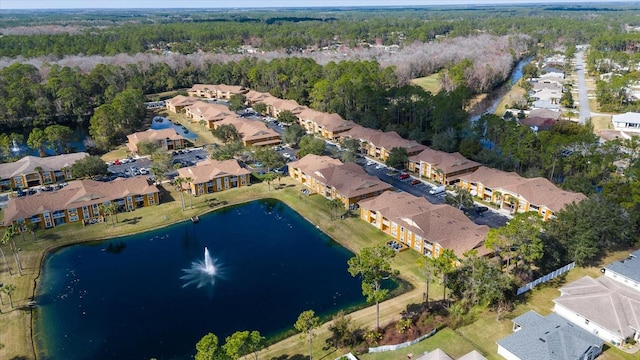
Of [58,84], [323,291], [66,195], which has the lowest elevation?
[323,291]

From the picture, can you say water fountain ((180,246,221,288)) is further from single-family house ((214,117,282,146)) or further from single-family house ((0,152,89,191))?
single-family house ((214,117,282,146))

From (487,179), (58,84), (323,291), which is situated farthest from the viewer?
(58,84)

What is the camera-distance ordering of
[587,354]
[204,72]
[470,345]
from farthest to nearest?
[204,72], [470,345], [587,354]

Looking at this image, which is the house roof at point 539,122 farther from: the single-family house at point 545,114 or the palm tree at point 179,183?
the palm tree at point 179,183

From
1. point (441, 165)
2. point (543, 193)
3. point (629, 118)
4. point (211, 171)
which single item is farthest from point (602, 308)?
point (629, 118)

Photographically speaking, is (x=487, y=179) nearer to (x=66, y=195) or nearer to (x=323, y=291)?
(x=323, y=291)

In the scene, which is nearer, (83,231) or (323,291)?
(323,291)

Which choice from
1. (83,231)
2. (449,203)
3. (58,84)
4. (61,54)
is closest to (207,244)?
(83,231)
